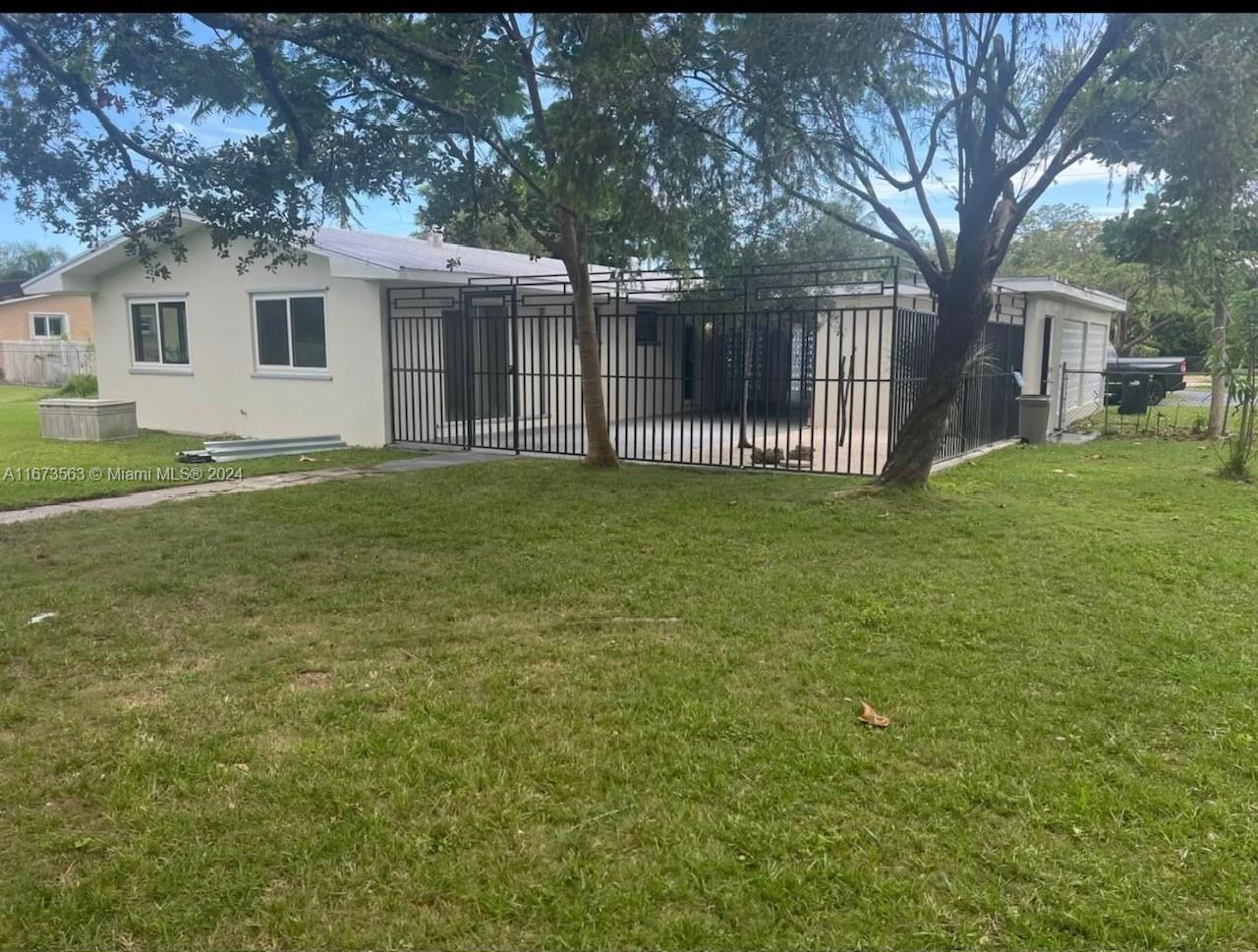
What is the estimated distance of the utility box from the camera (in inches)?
560

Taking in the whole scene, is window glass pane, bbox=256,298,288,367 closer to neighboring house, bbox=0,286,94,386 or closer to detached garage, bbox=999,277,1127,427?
detached garage, bbox=999,277,1127,427

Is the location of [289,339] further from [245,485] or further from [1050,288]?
[1050,288]

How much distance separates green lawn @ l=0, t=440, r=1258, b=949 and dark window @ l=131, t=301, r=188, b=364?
31.1 feet

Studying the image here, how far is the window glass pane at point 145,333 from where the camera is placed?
1566cm

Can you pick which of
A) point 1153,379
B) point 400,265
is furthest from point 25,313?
point 1153,379

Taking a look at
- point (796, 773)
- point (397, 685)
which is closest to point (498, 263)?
point (397, 685)

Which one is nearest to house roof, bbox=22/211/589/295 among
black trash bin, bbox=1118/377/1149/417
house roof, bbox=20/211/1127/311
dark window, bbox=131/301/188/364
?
house roof, bbox=20/211/1127/311

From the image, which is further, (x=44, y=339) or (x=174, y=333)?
(x=44, y=339)

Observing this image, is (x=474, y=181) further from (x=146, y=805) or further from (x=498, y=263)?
(x=498, y=263)

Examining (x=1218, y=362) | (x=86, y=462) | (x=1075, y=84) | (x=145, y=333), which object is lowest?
(x=86, y=462)

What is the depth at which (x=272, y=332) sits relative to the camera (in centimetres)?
1405

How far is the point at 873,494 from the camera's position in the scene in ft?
28.2

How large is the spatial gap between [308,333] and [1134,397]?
53.9 ft

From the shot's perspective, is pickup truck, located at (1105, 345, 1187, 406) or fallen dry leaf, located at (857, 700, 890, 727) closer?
fallen dry leaf, located at (857, 700, 890, 727)
